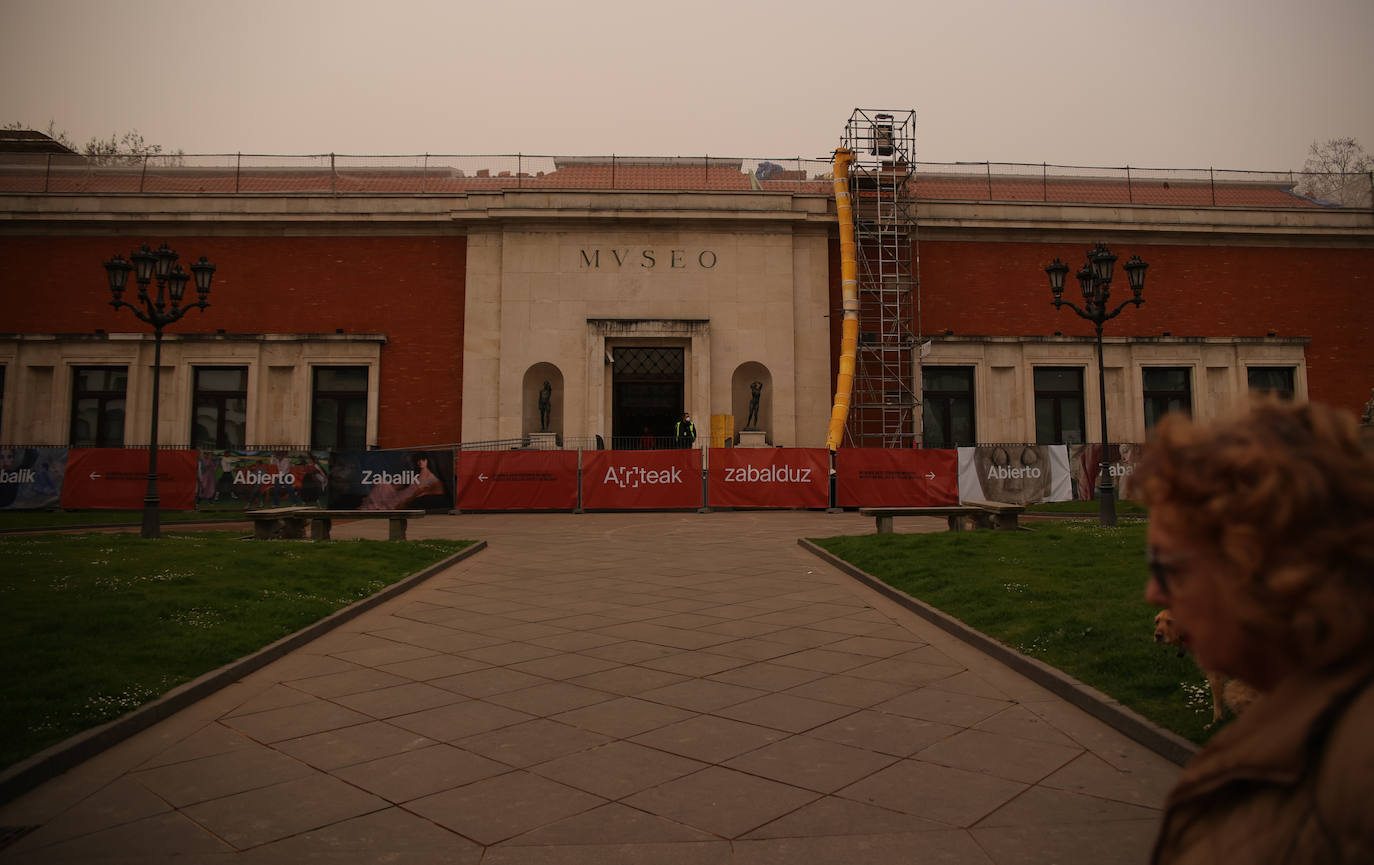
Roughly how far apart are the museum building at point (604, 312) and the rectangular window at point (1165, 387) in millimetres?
95

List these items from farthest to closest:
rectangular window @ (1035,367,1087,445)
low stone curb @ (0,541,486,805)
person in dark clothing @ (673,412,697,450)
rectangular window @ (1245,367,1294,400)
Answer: rectangular window @ (1245,367,1294,400)
rectangular window @ (1035,367,1087,445)
person in dark clothing @ (673,412,697,450)
low stone curb @ (0,541,486,805)

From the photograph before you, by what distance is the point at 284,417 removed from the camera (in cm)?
2714

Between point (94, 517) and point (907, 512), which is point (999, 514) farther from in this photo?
point (94, 517)

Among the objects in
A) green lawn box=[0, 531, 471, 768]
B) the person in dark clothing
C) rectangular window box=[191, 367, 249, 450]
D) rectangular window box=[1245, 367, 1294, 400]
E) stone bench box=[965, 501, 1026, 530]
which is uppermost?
rectangular window box=[1245, 367, 1294, 400]

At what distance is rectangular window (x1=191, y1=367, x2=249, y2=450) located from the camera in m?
27.1

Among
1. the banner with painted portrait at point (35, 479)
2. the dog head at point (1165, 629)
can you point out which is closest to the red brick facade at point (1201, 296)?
the banner with painted portrait at point (35, 479)

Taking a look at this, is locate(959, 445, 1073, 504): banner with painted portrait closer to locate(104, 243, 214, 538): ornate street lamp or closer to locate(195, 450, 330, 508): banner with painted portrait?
locate(195, 450, 330, 508): banner with painted portrait

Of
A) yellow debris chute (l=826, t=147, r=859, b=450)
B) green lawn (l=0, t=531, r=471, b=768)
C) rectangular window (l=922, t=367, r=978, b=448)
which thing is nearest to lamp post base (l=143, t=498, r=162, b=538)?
green lawn (l=0, t=531, r=471, b=768)

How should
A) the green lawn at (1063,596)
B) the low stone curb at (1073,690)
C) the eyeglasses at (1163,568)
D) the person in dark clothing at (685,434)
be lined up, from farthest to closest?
1. the person in dark clothing at (685,434)
2. the green lawn at (1063,596)
3. the low stone curb at (1073,690)
4. the eyeglasses at (1163,568)

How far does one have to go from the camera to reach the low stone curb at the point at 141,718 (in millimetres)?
4043

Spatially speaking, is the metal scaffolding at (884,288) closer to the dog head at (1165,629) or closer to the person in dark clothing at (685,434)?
the person in dark clothing at (685,434)

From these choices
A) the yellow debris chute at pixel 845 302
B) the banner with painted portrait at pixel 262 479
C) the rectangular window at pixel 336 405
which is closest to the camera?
the banner with painted portrait at pixel 262 479

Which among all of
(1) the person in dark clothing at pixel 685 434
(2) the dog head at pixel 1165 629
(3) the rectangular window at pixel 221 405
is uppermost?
(3) the rectangular window at pixel 221 405

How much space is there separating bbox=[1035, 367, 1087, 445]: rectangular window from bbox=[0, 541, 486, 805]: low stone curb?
25.3m
